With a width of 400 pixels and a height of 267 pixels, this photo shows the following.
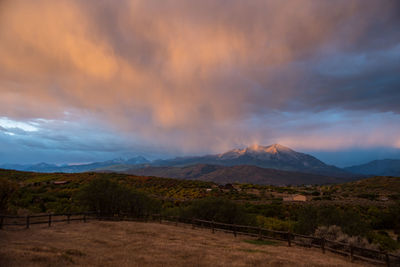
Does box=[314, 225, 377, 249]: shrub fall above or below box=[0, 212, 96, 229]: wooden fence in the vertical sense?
below

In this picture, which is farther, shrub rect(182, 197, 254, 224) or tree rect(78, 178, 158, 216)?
tree rect(78, 178, 158, 216)

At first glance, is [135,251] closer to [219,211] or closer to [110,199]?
[219,211]

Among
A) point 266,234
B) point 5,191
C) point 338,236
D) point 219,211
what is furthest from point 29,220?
point 338,236

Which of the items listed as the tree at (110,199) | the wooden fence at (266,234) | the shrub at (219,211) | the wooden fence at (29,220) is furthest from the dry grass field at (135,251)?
the tree at (110,199)

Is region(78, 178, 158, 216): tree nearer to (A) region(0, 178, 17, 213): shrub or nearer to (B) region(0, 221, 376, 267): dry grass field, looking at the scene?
(A) region(0, 178, 17, 213): shrub

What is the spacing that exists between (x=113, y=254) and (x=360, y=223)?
21260mm

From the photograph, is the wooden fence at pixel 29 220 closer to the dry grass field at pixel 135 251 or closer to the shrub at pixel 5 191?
the dry grass field at pixel 135 251

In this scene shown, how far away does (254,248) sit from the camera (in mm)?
17734

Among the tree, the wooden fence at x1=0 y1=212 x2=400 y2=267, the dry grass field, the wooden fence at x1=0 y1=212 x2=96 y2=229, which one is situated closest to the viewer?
the dry grass field

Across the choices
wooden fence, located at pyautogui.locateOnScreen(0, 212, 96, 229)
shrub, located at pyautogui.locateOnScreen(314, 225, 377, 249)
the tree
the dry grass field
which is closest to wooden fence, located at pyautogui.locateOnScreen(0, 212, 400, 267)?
wooden fence, located at pyautogui.locateOnScreen(0, 212, 96, 229)

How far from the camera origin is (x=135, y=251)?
48.6 ft

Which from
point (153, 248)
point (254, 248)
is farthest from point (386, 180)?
point (153, 248)

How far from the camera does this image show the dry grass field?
11.7 meters

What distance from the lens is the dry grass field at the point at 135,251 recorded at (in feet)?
38.3
